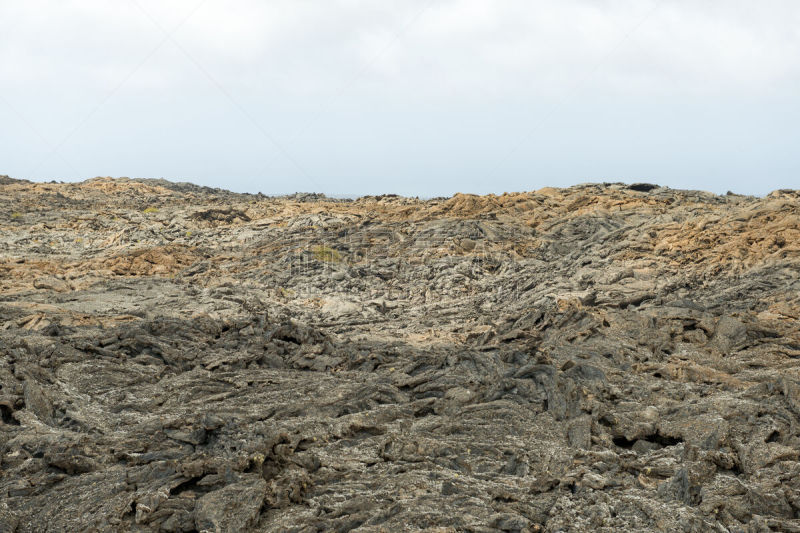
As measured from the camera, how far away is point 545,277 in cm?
2478

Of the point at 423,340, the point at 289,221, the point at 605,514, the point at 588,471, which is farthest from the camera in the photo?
the point at 289,221

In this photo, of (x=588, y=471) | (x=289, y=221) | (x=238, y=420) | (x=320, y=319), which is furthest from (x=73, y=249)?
(x=588, y=471)

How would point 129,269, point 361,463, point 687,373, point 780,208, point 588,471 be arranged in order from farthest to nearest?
point 129,269, point 780,208, point 687,373, point 361,463, point 588,471

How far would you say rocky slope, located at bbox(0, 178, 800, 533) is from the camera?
7172 mm

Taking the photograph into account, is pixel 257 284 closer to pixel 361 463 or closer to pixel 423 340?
pixel 423 340

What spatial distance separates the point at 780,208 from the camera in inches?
959

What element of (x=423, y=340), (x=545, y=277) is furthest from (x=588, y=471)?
(x=545, y=277)

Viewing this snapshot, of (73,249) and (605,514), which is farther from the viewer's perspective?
(73,249)

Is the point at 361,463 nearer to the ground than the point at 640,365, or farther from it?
nearer to the ground

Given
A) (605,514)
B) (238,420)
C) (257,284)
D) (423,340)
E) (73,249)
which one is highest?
(73,249)

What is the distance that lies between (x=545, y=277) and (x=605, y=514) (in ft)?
60.3

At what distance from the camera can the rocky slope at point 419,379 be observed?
717cm

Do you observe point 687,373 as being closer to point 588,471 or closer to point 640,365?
point 640,365

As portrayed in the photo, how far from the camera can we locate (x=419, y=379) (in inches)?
474
